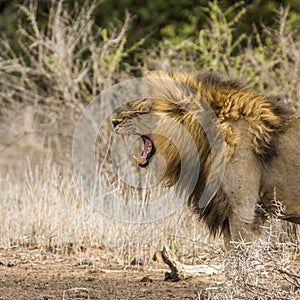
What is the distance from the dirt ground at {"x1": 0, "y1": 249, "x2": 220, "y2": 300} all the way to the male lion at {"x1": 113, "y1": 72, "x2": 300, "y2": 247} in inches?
26.1

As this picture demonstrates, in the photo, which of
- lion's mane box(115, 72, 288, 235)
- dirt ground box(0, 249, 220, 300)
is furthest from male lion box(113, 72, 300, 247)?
dirt ground box(0, 249, 220, 300)

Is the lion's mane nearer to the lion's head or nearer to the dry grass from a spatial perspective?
the lion's head

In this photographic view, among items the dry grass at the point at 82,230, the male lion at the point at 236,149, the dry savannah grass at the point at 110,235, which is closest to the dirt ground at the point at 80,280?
the dry savannah grass at the point at 110,235

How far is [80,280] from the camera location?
6844mm

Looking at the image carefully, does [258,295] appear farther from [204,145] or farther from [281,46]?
[281,46]

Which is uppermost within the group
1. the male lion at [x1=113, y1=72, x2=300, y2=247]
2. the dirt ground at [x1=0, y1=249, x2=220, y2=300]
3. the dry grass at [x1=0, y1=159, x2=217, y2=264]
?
the male lion at [x1=113, y1=72, x2=300, y2=247]

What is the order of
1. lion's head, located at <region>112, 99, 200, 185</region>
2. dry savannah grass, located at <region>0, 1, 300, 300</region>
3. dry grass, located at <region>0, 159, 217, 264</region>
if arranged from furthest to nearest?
1. dry grass, located at <region>0, 159, 217, 264</region>
2. lion's head, located at <region>112, 99, 200, 185</region>
3. dry savannah grass, located at <region>0, 1, 300, 300</region>

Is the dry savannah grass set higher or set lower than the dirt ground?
higher

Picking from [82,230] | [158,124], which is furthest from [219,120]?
[82,230]

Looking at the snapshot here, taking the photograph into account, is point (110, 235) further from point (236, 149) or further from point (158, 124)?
point (236, 149)

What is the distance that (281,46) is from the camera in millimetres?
10977

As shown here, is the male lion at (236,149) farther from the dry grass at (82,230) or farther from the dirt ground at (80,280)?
the dry grass at (82,230)

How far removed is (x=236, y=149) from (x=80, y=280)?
6.14 ft

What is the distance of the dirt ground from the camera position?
617 cm
